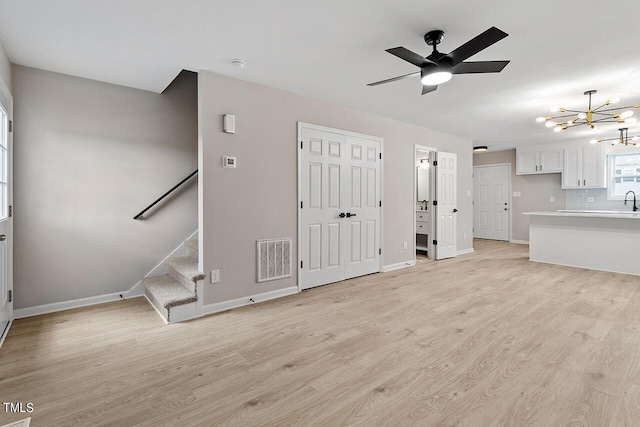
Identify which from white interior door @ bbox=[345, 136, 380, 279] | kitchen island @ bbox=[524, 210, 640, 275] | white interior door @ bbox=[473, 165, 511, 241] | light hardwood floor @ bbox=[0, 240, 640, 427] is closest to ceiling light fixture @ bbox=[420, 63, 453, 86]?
white interior door @ bbox=[345, 136, 380, 279]

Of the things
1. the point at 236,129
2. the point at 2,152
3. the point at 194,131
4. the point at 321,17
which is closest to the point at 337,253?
the point at 236,129

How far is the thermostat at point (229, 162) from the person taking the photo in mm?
3424

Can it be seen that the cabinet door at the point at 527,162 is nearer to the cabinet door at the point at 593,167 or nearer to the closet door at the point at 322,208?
the cabinet door at the point at 593,167

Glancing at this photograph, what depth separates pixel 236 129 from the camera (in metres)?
3.51

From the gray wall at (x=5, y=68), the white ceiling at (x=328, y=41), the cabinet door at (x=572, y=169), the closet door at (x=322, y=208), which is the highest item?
the white ceiling at (x=328, y=41)

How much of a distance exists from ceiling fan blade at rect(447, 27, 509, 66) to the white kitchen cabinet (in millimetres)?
6679

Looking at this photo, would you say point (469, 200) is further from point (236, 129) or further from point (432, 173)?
point (236, 129)

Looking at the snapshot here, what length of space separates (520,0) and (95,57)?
3.58 m

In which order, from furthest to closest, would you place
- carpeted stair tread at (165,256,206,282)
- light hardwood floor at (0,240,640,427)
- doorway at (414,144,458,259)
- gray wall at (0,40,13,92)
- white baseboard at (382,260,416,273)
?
1. doorway at (414,144,458,259)
2. white baseboard at (382,260,416,273)
3. carpeted stair tread at (165,256,206,282)
4. gray wall at (0,40,13,92)
5. light hardwood floor at (0,240,640,427)

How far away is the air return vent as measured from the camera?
Result: 12.2ft

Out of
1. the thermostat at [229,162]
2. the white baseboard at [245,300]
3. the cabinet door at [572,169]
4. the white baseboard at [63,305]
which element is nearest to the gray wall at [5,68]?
the thermostat at [229,162]

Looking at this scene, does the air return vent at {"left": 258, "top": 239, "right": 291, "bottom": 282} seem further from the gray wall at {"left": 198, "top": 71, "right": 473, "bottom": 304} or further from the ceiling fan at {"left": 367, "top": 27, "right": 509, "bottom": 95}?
the ceiling fan at {"left": 367, "top": 27, "right": 509, "bottom": 95}

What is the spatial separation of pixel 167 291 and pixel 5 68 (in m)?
2.52

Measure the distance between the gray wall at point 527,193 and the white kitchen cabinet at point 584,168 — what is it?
1.25 ft
